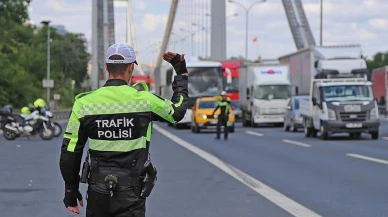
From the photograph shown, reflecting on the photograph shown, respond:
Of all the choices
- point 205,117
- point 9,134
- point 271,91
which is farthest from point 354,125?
point 271,91

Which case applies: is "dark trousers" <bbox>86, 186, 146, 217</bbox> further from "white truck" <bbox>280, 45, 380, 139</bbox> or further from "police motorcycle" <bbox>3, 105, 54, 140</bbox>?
"police motorcycle" <bbox>3, 105, 54, 140</bbox>

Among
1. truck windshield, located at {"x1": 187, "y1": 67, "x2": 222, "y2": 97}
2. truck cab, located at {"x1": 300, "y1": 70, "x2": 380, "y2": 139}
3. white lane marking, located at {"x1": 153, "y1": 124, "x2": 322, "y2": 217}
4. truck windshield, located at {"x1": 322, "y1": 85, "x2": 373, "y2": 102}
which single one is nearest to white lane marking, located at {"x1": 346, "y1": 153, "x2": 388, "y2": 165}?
white lane marking, located at {"x1": 153, "y1": 124, "x2": 322, "y2": 217}

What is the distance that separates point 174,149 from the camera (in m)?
27.3

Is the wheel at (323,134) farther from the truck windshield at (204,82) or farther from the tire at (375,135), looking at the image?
the truck windshield at (204,82)

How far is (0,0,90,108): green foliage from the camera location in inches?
2694

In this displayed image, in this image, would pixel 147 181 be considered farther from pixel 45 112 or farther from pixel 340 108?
pixel 45 112

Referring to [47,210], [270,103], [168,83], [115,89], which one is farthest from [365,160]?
[168,83]

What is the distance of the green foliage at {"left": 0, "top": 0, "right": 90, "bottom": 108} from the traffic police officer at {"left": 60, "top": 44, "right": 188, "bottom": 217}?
51.1 m

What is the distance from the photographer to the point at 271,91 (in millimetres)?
48219

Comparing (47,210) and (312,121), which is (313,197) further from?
(312,121)

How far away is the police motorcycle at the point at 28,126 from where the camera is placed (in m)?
32.7

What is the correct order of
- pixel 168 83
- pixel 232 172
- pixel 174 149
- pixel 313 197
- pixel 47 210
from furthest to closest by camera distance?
1. pixel 168 83
2. pixel 174 149
3. pixel 232 172
4. pixel 313 197
5. pixel 47 210

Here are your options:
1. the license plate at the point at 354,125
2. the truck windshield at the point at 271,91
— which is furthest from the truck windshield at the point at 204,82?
the license plate at the point at 354,125

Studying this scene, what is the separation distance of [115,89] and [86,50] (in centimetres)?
12792
